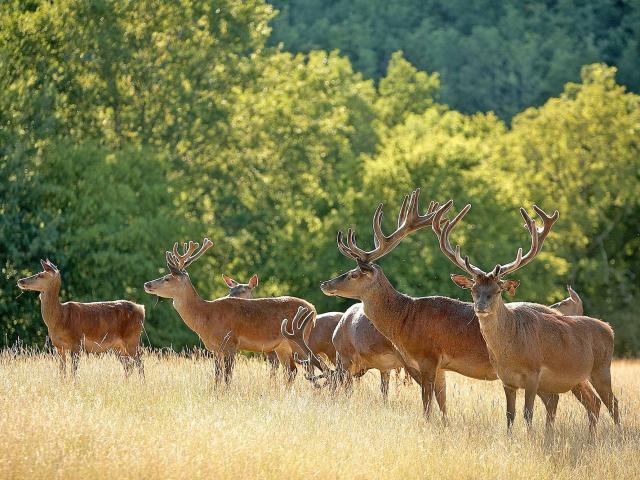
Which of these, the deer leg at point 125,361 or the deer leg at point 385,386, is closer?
the deer leg at point 385,386

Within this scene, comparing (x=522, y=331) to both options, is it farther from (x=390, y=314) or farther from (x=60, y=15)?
(x=60, y=15)

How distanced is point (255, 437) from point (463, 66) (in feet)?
223

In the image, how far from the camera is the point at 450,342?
12.2 meters

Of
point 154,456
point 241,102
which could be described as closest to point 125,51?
point 241,102

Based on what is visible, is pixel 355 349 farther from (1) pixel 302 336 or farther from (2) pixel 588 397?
(2) pixel 588 397

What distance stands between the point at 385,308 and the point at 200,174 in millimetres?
19994

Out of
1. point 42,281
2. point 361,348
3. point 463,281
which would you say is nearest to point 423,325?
point 463,281

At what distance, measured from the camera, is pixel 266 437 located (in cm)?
1010

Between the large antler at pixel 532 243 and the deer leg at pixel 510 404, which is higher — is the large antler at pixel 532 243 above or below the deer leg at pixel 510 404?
above

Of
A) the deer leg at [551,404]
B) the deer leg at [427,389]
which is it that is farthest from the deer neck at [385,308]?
the deer leg at [551,404]

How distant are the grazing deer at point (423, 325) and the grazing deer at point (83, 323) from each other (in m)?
3.54

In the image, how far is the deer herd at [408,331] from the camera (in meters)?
11.5

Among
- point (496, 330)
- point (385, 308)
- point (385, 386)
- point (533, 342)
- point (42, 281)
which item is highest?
point (42, 281)

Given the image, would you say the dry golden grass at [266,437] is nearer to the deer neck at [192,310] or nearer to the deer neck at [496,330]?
the deer neck at [496,330]
